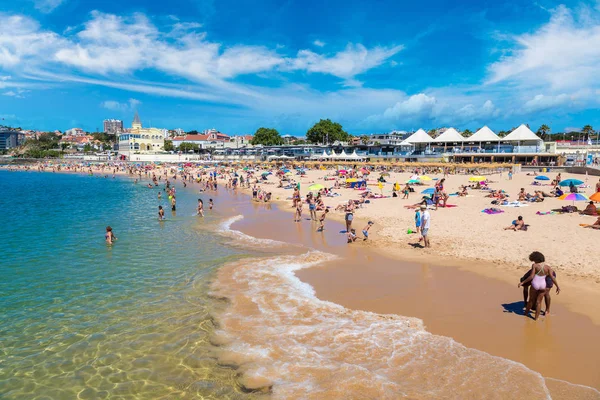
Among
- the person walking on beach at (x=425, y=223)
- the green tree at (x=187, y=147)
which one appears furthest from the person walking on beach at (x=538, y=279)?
the green tree at (x=187, y=147)

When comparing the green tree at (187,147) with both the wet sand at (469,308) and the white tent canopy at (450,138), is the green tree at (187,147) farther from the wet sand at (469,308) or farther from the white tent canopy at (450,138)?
the wet sand at (469,308)

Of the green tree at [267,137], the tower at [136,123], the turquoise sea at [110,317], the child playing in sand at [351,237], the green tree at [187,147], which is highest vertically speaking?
the tower at [136,123]

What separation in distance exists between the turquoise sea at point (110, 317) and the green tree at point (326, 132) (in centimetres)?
8330

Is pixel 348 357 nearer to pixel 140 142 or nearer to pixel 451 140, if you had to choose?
pixel 451 140

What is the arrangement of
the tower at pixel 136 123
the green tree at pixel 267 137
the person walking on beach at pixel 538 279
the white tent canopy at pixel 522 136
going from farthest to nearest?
the tower at pixel 136 123, the green tree at pixel 267 137, the white tent canopy at pixel 522 136, the person walking on beach at pixel 538 279

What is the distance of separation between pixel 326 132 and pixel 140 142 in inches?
2320

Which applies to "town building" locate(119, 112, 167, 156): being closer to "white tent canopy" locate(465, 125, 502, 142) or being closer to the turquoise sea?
"white tent canopy" locate(465, 125, 502, 142)

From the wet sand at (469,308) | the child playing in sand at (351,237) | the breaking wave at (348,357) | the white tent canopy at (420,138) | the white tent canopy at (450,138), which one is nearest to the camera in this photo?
the breaking wave at (348,357)

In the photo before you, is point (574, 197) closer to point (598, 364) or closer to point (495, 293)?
point (495, 293)

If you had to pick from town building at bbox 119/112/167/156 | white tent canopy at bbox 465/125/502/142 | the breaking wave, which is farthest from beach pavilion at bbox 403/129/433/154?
town building at bbox 119/112/167/156

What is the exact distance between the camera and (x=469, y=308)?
25.7ft

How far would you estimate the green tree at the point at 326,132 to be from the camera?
9731 cm

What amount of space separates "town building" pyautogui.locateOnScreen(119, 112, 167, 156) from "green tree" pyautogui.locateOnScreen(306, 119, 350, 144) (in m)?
48.2

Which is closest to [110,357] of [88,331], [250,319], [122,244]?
[88,331]
